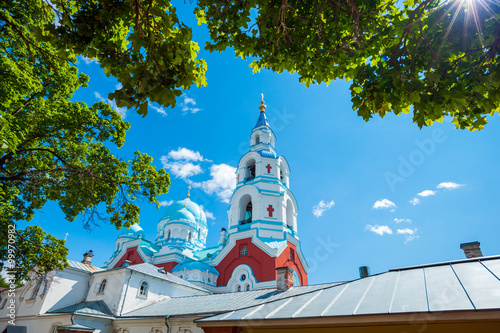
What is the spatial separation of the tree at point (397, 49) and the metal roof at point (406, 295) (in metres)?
2.69

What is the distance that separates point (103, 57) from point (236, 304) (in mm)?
9856

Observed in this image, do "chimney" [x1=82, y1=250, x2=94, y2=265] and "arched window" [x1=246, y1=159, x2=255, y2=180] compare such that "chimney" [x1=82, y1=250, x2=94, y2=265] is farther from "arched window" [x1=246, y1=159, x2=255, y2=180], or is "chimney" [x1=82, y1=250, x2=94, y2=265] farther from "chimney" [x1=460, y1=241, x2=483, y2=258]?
"chimney" [x1=460, y1=241, x2=483, y2=258]

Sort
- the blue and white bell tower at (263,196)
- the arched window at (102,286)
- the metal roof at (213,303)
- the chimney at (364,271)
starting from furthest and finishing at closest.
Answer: the blue and white bell tower at (263,196)
the arched window at (102,286)
the chimney at (364,271)
the metal roof at (213,303)

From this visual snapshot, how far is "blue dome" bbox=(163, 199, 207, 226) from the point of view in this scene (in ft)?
98.3

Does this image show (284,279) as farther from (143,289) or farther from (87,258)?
(87,258)

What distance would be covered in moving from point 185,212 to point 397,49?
29.7 metres

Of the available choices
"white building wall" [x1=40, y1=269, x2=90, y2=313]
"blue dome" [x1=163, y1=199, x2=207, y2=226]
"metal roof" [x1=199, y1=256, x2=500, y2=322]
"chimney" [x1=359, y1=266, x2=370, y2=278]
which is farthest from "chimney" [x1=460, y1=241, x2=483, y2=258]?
"blue dome" [x1=163, y1=199, x2=207, y2=226]

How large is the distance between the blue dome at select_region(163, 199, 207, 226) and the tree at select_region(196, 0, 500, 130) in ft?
91.3

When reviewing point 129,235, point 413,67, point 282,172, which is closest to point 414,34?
point 413,67

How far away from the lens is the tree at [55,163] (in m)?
6.78

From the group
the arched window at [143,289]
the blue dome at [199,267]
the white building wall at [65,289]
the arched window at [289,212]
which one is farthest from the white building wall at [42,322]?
the arched window at [289,212]

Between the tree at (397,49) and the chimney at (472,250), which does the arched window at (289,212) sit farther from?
the tree at (397,49)

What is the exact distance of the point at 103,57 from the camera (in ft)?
10.8

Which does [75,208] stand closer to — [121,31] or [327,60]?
[121,31]
